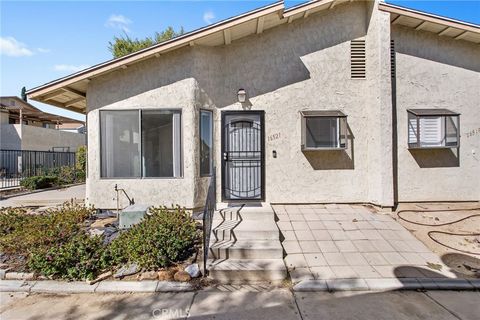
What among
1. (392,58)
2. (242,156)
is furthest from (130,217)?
(392,58)

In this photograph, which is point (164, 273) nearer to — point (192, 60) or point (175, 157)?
point (175, 157)

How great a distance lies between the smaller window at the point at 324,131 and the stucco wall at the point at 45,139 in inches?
887

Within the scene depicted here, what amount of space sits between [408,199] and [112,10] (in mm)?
9226

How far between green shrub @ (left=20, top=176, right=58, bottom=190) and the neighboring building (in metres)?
10.5

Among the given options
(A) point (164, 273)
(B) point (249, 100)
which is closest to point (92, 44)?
(B) point (249, 100)

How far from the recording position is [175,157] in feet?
22.0

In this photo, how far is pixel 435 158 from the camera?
7.00 m

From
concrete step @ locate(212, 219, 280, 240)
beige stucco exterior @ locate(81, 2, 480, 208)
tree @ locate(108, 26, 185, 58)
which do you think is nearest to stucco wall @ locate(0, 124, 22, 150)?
tree @ locate(108, 26, 185, 58)

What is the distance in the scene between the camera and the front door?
7020 mm

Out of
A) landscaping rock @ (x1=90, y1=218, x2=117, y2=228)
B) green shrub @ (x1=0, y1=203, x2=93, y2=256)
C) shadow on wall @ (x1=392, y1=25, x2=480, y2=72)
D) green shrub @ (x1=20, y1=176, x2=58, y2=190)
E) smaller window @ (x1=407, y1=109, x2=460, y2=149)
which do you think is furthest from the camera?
green shrub @ (x1=20, y1=176, x2=58, y2=190)

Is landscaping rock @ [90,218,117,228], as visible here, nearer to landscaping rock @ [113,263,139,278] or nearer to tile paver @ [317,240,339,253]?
landscaping rock @ [113,263,139,278]

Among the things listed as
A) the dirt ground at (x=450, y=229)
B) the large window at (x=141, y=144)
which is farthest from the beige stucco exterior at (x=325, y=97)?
the large window at (x=141, y=144)

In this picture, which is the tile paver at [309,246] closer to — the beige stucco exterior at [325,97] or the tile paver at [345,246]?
the tile paver at [345,246]

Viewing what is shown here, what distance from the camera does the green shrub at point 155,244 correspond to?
432 cm
